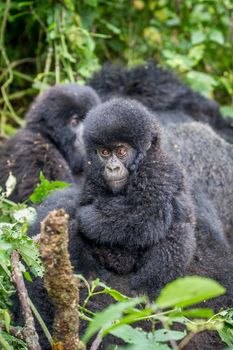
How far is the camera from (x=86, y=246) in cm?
325

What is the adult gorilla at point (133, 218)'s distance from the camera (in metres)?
3.14

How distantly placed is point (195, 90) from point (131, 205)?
307 centimetres

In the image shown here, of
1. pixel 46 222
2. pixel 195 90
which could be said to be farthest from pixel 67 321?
pixel 195 90

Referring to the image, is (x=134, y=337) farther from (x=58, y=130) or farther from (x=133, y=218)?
(x=58, y=130)

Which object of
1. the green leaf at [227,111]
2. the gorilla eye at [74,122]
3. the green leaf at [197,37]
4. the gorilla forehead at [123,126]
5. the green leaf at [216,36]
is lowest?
the green leaf at [227,111]

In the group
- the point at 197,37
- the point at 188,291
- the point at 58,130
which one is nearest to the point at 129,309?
the point at 188,291

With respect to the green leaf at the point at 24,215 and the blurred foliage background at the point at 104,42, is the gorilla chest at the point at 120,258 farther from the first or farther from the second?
the blurred foliage background at the point at 104,42

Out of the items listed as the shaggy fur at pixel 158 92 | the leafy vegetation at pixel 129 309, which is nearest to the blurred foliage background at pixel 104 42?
the shaggy fur at pixel 158 92

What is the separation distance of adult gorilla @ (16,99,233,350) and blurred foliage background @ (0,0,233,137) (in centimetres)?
258

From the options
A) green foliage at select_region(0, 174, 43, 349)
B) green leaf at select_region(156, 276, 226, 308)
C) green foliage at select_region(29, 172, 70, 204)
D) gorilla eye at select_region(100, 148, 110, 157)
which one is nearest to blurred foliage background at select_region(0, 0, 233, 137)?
green foliage at select_region(29, 172, 70, 204)

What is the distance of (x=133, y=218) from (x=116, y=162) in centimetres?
36

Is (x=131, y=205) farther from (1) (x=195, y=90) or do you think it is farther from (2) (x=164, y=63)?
(2) (x=164, y=63)

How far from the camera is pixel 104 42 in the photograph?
691cm

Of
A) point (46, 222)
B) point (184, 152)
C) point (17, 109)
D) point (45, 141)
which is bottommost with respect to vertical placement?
point (17, 109)
